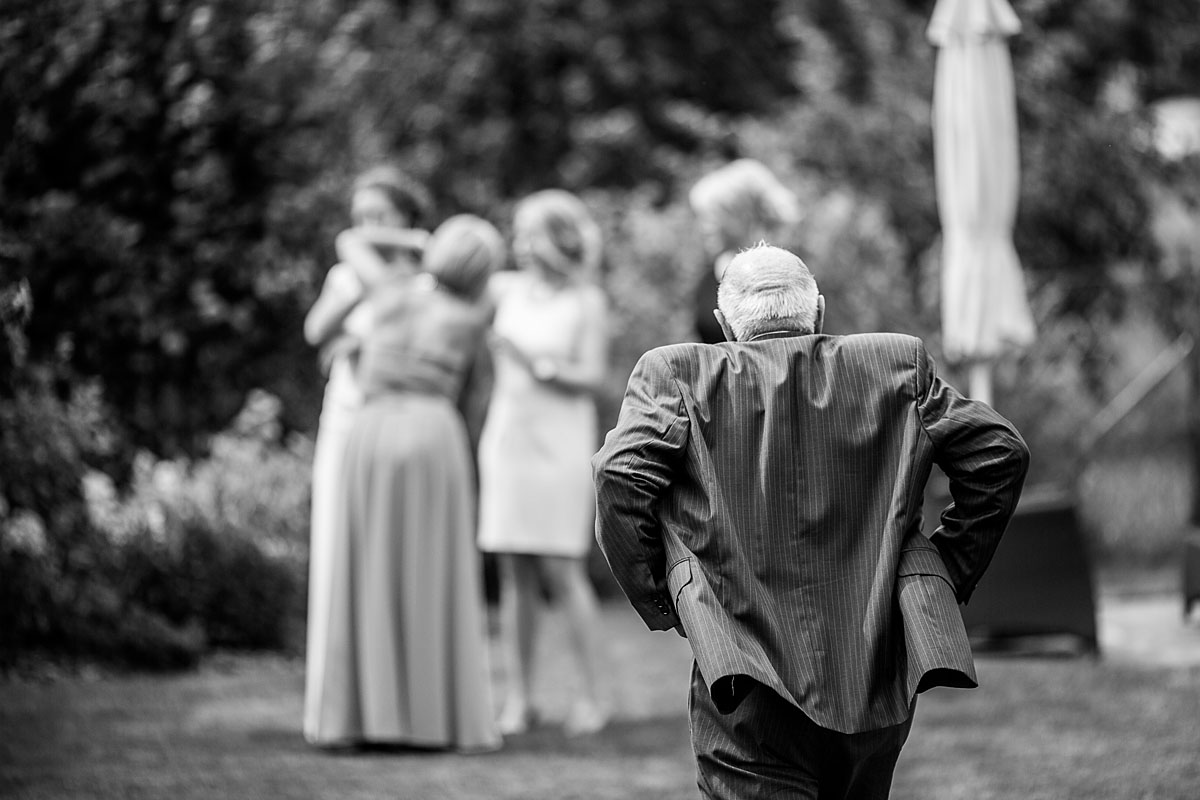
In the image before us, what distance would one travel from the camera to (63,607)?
25.1ft

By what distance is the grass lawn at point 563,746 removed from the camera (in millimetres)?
5332

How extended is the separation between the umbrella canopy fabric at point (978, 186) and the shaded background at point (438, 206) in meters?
0.70

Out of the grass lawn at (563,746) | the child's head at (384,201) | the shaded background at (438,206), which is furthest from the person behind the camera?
the shaded background at (438,206)

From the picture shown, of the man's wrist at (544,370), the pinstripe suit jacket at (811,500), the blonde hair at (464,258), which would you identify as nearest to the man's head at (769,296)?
the pinstripe suit jacket at (811,500)

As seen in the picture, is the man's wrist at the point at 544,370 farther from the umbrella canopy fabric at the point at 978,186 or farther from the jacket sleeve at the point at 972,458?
the jacket sleeve at the point at 972,458

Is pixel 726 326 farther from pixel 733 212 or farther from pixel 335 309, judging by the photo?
pixel 335 309

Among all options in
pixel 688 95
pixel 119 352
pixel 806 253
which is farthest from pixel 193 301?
pixel 688 95

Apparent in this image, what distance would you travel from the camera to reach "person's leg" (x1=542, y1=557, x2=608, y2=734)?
259 inches

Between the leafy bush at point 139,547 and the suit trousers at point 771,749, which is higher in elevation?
the suit trousers at point 771,749

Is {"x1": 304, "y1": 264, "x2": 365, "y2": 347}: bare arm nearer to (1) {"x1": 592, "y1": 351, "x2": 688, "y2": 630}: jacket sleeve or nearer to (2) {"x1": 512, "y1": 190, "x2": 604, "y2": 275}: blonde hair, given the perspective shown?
(2) {"x1": 512, "y1": 190, "x2": 604, "y2": 275}: blonde hair

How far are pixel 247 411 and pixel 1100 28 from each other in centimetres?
894

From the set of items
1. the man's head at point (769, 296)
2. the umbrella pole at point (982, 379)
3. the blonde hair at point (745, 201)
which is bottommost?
the umbrella pole at point (982, 379)

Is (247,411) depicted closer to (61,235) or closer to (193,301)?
(193,301)

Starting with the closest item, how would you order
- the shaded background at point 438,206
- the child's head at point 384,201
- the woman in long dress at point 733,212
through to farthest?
the woman in long dress at point 733,212 < the child's head at point 384,201 < the shaded background at point 438,206
